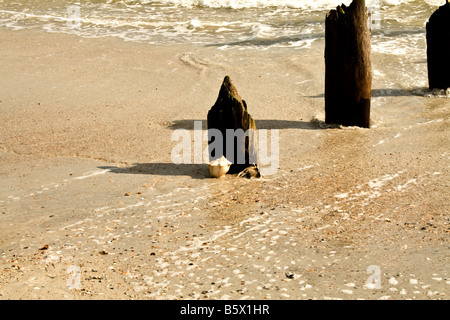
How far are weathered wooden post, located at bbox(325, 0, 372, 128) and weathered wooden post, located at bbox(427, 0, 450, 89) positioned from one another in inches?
70.8

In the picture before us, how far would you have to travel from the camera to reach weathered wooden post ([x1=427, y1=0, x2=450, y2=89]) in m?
9.02

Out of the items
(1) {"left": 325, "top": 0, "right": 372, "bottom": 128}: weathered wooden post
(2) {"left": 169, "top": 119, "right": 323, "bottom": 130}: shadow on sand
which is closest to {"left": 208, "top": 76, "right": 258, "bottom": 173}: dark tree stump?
(2) {"left": 169, "top": 119, "right": 323, "bottom": 130}: shadow on sand

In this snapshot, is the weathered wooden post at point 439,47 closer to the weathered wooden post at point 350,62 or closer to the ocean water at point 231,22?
the ocean water at point 231,22

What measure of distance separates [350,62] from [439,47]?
6.98 ft

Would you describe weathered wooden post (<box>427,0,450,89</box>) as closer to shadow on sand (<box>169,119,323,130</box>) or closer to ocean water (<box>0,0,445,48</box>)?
shadow on sand (<box>169,119,323,130</box>)

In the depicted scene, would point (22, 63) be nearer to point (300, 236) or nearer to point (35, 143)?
point (35, 143)

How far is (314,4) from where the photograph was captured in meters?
17.7

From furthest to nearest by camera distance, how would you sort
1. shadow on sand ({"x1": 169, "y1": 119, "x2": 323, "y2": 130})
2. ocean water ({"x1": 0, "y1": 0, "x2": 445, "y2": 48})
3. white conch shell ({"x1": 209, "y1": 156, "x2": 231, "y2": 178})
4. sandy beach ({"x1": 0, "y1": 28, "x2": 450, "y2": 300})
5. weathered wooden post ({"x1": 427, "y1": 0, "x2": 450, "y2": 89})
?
ocean water ({"x1": 0, "y1": 0, "x2": 445, "y2": 48})
weathered wooden post ({"x1": 427, "y1": 0, "x2": 450, "y2": 89})
shadow on sand ({"x1": 169, "y1": 119, "x2": 323, "y2": 130})
white conch shell ({"x1": 209, "y1": 156, "x2": 231, "y2": 178})
sandy beach ({"x1": 0, "y1": 28, "x2": 450, "y2": 300})

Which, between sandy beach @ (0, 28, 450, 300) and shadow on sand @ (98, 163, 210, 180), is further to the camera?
shadow on sand @ (98, 163, 210, 180)

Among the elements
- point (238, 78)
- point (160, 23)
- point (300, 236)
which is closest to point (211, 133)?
point (300, 236)

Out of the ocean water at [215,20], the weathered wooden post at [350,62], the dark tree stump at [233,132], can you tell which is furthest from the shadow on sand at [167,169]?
the ocean water at [215,20]

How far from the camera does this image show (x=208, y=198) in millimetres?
5699

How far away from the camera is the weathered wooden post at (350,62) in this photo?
25.1ft

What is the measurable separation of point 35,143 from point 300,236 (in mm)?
3905
